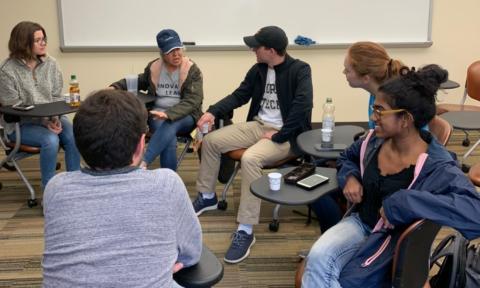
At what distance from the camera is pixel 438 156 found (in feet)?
6.21

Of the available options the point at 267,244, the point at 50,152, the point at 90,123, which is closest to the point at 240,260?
the point at 267,244

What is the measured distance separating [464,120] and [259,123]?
1.39 metres

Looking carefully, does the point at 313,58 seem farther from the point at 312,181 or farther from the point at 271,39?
the point at 312,181

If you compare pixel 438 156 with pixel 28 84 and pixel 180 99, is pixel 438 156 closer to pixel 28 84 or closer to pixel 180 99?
pixel 180 99

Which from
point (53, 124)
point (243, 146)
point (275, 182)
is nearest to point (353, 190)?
point (275, 182)

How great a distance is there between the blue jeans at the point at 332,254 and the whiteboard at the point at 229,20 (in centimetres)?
303

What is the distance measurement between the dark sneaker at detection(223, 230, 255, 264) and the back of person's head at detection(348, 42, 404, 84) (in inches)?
43.3

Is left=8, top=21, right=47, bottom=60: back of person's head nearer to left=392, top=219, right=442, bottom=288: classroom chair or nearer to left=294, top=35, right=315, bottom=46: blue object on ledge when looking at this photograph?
left=294, top=35, right=315, bottom=46: blue object on ledge

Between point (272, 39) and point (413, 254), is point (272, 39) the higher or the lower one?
the higher one

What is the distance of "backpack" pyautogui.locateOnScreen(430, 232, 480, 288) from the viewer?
2123 mm

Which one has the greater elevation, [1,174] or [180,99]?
[180,99]

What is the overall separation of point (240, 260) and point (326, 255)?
102 centimetres

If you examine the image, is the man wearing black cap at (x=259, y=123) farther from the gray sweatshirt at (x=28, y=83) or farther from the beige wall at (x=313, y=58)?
the beige wall at (x=313, y=58)

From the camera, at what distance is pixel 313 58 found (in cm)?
495
